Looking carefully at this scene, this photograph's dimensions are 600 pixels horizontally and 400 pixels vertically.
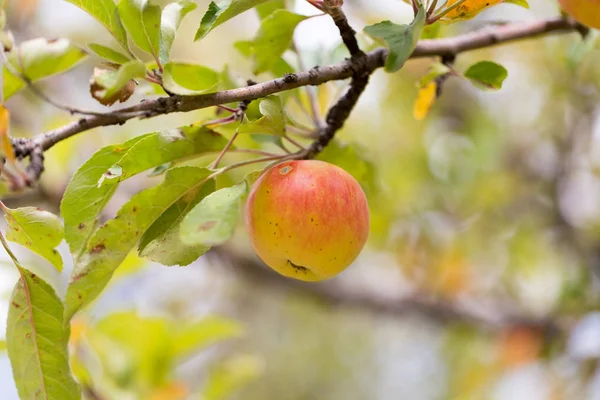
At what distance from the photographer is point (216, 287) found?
287 cm

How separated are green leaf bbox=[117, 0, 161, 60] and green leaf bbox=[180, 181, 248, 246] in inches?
7.8

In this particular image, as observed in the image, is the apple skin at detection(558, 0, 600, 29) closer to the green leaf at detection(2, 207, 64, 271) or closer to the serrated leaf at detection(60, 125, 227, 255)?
the serrated leaf at detection(60, 125, 227, 255)

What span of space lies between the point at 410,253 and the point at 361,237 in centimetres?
153

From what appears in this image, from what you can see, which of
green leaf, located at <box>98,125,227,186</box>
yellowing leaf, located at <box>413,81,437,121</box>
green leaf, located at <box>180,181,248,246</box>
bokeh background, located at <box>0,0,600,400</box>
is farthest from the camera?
bokeh background, located at <box>0,0,600,400</box>

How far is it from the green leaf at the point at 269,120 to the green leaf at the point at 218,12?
0.29ft

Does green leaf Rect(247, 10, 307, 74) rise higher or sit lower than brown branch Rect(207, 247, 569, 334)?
higher

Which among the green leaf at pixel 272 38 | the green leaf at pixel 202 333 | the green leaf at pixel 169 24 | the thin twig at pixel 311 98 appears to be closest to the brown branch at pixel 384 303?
the green leaf at pixel 202 333

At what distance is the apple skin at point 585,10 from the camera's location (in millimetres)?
606

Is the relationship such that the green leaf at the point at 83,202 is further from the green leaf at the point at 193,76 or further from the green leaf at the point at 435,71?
the green leaf at the point at 435,71

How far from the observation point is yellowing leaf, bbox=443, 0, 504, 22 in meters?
0.62

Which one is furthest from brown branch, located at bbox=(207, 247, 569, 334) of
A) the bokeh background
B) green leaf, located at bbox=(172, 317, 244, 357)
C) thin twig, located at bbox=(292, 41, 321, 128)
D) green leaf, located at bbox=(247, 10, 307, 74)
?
green leaf, located at bbox=(247, 10, 307, 74)

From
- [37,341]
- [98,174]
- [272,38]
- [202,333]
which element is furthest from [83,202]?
[202,333]

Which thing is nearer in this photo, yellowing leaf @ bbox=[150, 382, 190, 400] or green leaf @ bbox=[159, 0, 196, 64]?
green leaf @ bbox=[159, 0, 196, 64]

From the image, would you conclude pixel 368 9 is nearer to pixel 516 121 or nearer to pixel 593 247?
pixel 516 121
